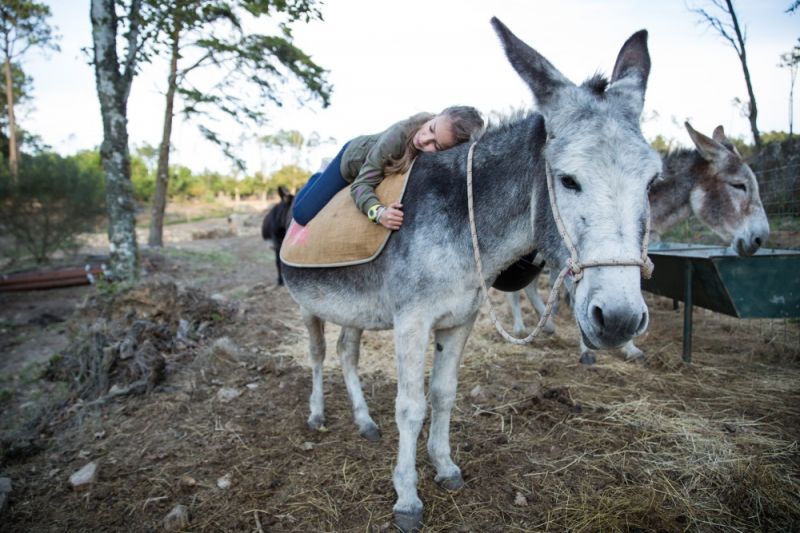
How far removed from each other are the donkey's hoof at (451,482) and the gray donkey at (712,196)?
2529mm

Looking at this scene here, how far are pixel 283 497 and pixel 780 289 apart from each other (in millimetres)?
4771

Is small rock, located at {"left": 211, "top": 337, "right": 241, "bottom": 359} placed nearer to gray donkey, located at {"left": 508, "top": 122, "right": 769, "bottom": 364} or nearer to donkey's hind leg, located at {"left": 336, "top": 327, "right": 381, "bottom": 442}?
donkey's hind leg, located at {"left": 336, "top": 327, "right": 381, "bottom": 442}

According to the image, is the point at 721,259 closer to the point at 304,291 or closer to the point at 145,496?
the point at 304,291

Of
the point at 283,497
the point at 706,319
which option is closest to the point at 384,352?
the point at 283,497

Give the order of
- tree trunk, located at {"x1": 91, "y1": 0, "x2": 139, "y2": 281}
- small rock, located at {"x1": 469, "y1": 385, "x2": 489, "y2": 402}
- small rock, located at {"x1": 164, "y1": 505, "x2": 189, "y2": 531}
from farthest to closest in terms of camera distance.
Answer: tree trunk, located at {"x1": 91, "y1": 0, "x2": 139, "y2": 281}, small rock, located at {"x1": 469, "y1": 385, "x2": 489, "y2": 402}, small rock, located at {"x1": 164, "y1": 505, "x2": 189, "y2": 531}

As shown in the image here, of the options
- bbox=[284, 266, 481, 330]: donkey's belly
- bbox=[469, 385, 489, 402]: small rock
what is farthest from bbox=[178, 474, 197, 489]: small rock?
bbox=[469, 385, 489, 402]: small rock

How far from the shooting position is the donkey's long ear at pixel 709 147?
184 inches

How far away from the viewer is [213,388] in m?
4.31

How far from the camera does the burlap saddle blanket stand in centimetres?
247

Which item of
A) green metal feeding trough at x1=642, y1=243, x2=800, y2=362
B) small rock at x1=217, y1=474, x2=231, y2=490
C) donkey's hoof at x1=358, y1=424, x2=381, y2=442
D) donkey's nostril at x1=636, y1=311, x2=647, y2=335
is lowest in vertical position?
small rock at x1=217, y1=474, x2=231, y2=490

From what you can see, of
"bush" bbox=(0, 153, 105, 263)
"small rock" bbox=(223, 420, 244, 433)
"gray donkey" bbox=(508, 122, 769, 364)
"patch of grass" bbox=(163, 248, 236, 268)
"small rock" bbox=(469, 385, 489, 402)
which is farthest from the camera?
"patch of grass" bbox=(163, 248, 236, 268)

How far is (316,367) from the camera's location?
148 inches

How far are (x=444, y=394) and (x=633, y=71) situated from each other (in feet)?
7.03

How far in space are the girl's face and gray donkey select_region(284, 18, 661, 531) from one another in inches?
2.2
